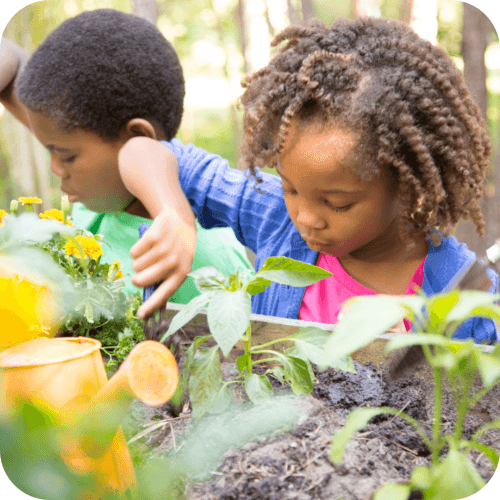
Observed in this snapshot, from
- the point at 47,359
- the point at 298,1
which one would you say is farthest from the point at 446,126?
the point at 298,1

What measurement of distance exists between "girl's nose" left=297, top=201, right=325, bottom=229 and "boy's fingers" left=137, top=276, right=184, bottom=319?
293 mm

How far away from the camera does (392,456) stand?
1.87 ft

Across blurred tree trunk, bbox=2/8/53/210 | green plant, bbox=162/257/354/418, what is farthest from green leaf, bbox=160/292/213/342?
blurred tree trunk, bbox=2/8/53/210

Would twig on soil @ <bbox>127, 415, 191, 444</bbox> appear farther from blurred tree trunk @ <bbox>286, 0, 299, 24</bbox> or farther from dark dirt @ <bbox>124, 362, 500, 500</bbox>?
blurred tree trunk @ <bbox>286, 0, 299, 24</bbox>

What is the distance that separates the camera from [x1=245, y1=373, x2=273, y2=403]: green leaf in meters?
0.59

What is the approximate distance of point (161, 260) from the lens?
32.7 inches

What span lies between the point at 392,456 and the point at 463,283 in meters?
0.26

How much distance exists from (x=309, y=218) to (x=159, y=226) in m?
0.31

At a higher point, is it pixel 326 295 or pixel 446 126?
pixel 446 126

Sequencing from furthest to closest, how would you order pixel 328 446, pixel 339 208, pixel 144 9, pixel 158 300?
1. pixel 144 9
2. pixel 339 208
3. pixel 158 300
4. pixel 328 446

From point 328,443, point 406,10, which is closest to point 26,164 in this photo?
point 406,10

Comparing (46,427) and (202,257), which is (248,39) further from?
(46,427)

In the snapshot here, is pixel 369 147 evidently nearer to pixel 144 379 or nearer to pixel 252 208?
pixel 252 208

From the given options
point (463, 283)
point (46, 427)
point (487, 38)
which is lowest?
point (463, 283)
